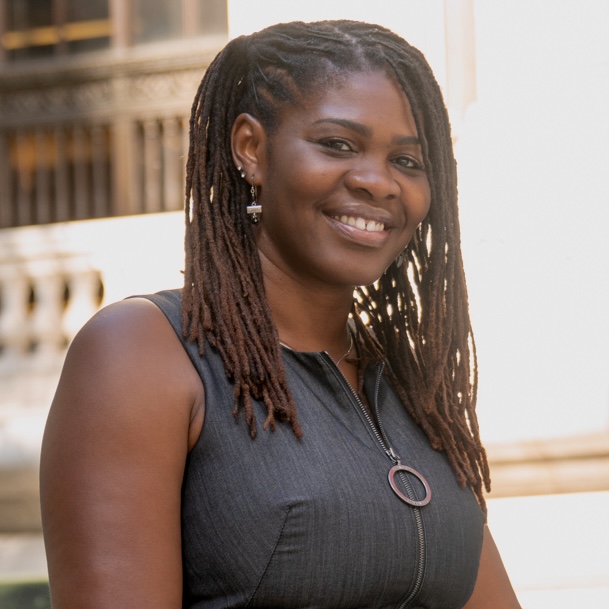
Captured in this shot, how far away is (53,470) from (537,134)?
2267mm

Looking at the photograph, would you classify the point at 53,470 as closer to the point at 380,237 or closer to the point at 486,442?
the point at 380,237

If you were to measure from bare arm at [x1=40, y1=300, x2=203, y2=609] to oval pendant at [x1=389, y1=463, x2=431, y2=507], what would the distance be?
1.05 ft

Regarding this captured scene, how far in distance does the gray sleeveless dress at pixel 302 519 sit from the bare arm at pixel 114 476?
5cm

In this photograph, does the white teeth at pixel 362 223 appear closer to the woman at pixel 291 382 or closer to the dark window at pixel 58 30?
the woman at pixel 291 382

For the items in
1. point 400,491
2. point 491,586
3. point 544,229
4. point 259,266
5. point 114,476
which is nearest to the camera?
point 114,476

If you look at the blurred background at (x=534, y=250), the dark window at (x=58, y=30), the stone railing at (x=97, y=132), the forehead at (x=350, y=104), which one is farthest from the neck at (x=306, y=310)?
the dark window at (x=58, y=30)

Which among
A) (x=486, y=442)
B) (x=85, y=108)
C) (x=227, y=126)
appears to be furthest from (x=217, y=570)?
(x=85, y=108)

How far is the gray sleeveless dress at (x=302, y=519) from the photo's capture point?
1609 mm

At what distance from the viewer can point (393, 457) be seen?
5.94ft

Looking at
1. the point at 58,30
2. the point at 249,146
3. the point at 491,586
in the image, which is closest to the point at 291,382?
the point at 249,146

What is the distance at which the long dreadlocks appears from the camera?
1755 mm

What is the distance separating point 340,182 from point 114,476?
0.56 m

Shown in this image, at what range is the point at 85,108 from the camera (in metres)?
6.68

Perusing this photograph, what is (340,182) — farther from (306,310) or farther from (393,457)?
(393,457)
